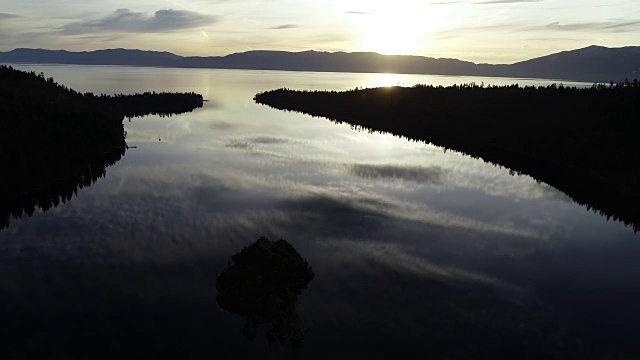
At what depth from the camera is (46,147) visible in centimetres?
4484

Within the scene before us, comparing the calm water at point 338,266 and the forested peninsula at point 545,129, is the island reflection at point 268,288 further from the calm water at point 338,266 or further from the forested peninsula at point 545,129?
the forested peninsula at point 545,129

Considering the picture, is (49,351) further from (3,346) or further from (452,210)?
(452,210)

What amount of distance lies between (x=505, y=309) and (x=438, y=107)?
262 feet

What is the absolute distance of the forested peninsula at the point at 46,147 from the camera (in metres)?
37.5

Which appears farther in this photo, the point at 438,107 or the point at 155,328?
the point at 438,107

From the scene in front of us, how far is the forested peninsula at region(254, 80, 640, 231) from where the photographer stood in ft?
147

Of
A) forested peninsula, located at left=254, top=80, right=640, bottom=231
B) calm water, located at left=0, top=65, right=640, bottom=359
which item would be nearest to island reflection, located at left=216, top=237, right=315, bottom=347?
calm water, located at left=0, top=65, right=640, bottom=359

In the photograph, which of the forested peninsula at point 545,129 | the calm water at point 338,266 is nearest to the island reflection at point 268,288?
the calm water at point 338,266

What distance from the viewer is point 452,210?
117 feet

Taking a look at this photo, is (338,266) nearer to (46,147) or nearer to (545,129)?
(46,147)

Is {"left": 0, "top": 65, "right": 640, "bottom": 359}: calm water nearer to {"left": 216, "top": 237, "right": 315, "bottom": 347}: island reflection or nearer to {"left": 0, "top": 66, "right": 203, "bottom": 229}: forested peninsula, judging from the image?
{"left": 216, "top": 237, "right": 315, "bottom": 347}: island reflection

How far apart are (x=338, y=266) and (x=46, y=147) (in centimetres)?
3637

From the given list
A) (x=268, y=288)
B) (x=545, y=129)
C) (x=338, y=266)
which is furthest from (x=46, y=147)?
(x=545, y=129)

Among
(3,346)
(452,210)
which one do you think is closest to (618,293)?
(452,210)
